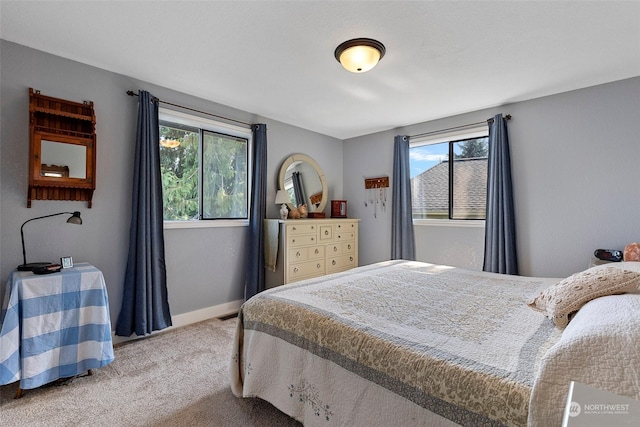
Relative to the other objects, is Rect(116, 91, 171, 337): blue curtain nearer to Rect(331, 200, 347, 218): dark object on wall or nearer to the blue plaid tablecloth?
the blue plaid tablecloth

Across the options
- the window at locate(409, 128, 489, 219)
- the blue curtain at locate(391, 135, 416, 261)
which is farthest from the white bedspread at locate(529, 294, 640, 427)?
the blue curtain at locate(391, 135, 416, 261)

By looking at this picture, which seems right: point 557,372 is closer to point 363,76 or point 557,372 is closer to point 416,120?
point 363,76

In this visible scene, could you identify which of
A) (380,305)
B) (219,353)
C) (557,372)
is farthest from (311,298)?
(219,353)

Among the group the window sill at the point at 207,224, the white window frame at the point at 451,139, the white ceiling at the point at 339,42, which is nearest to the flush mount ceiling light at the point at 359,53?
the white ceiling at the point at 339,42

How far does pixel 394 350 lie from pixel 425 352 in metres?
0.12

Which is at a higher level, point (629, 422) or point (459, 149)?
point (459, 149)

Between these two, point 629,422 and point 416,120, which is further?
point 416,120

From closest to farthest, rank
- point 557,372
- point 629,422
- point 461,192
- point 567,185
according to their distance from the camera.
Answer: point 629,422
point 557,372
point 567,185
point 461,192

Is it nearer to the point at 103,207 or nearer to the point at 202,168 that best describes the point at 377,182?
the point at 202,168

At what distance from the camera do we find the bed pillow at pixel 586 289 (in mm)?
1213

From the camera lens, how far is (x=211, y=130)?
3459 millimetres

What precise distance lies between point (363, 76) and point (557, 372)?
256cm

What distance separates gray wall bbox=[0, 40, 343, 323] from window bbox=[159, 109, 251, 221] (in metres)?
0.20

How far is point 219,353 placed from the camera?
253cm
